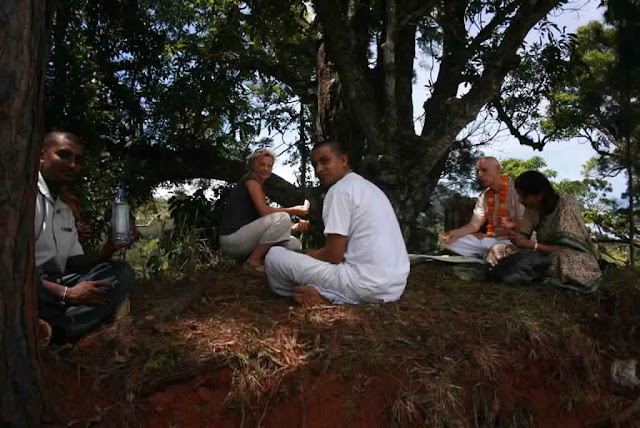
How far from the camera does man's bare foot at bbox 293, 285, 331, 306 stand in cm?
461

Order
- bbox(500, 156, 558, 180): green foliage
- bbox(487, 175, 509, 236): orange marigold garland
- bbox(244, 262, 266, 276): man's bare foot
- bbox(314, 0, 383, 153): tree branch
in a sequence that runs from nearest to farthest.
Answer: bbox(244, 262, 266, 276): man's bare foot, bbox(487, 175, 509, 236): orange marigold garland, bbox(314, 0, 383, 153): tree branch, bbox(500, 156, 558, 180): green foliage

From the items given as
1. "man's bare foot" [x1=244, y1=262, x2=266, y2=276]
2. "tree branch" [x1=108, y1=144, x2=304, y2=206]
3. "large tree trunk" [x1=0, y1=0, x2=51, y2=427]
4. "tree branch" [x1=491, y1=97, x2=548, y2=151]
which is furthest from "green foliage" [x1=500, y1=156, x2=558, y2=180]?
"large tree trunk" [x1=0, y1=0, x2=51, y2=427]

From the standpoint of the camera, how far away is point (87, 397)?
345 centimetres

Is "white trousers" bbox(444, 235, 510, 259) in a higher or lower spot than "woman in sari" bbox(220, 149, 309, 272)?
lower

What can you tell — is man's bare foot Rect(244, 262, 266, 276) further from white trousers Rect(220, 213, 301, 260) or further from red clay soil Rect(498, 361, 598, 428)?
red clay soil Rect(498, 361, 598, 428)

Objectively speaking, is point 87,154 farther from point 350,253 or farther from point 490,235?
point 490,235

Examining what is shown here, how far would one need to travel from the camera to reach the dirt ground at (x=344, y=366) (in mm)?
3426

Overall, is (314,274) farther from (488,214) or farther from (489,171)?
(488,214)

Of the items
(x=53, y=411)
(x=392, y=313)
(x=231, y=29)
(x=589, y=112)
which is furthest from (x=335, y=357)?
(x=589, y=112)

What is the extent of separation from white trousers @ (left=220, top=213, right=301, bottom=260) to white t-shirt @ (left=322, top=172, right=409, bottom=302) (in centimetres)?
163

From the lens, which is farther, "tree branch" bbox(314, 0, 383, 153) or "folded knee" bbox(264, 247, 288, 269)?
"tree branch" bbox(314, 0, 383, 153)

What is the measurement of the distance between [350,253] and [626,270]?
355 centimetres

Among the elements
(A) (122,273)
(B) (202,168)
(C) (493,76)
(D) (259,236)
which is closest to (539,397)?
(A) (122,273)

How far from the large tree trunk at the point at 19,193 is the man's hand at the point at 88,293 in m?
0.77
